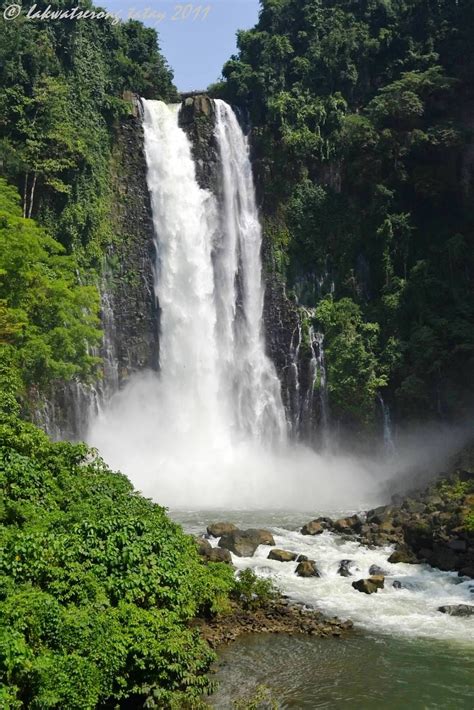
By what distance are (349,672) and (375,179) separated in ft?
86.9

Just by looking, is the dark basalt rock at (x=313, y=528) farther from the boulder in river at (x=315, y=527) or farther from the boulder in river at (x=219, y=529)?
the boulder in river at (x=219, y=529)

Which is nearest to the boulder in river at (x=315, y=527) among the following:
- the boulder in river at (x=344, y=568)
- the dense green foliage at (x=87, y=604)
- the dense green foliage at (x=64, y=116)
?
the boulder in river at (x=344, y=568)

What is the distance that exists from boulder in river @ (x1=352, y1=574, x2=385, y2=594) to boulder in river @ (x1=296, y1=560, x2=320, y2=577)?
107 centimetres

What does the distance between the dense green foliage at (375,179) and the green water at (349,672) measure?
17.7 m

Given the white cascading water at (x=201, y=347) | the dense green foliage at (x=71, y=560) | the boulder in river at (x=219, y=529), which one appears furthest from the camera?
the white cascading water at (x=201, y=347)

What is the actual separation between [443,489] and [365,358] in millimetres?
8941

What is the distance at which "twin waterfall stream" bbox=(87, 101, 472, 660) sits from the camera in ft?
86.9

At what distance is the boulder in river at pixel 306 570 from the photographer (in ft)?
52.2

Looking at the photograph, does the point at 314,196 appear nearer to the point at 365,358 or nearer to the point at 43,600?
the point at 365,358

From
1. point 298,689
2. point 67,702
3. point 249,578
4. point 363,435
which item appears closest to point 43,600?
point 67,702

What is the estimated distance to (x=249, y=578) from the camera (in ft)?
46.1

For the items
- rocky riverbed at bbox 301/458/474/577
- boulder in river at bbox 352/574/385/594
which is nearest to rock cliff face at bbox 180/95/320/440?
rocky riverbed at bbox 301/458/474/577

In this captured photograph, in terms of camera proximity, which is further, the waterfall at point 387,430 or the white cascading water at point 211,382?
the waterfall at point 387,430

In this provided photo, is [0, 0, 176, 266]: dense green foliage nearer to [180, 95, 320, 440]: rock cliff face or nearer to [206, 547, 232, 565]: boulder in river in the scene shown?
[180, 95, 320, 440]: rock cliff face
